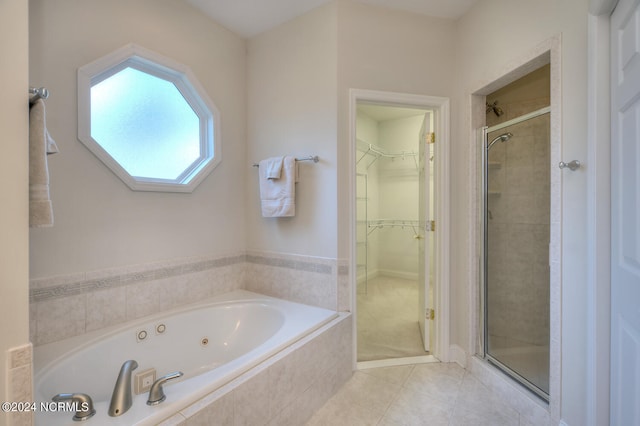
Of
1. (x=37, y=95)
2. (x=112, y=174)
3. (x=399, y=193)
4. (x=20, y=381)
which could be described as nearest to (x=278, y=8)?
(x=112, y=174)

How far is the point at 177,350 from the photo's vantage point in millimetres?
1850

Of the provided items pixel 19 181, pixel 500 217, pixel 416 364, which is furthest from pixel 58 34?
pixel 416 364

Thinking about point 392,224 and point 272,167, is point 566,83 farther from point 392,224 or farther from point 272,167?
point 392,224

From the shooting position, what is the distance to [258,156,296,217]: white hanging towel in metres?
2.11

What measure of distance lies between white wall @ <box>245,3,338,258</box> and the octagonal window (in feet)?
1.39

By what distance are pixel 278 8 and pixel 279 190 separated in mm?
1335

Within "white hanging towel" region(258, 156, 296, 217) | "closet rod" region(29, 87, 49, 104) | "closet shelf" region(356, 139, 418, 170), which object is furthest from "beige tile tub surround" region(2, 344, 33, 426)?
"closet shelf" region(356, 139, 418, 170)

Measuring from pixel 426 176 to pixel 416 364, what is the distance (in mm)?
1469

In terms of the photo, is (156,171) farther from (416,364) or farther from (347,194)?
(416,364)

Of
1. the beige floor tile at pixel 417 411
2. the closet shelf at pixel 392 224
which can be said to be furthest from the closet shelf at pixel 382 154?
the beige floor tile at pixel 417 411

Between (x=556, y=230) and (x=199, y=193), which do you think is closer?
(x=556, y=230)

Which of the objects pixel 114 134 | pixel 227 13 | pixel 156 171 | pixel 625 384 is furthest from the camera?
pixel 227 13

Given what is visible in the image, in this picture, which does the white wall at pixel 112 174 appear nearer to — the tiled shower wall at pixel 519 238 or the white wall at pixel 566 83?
the white wall at pixel 566 83

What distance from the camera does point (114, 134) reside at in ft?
5.83
